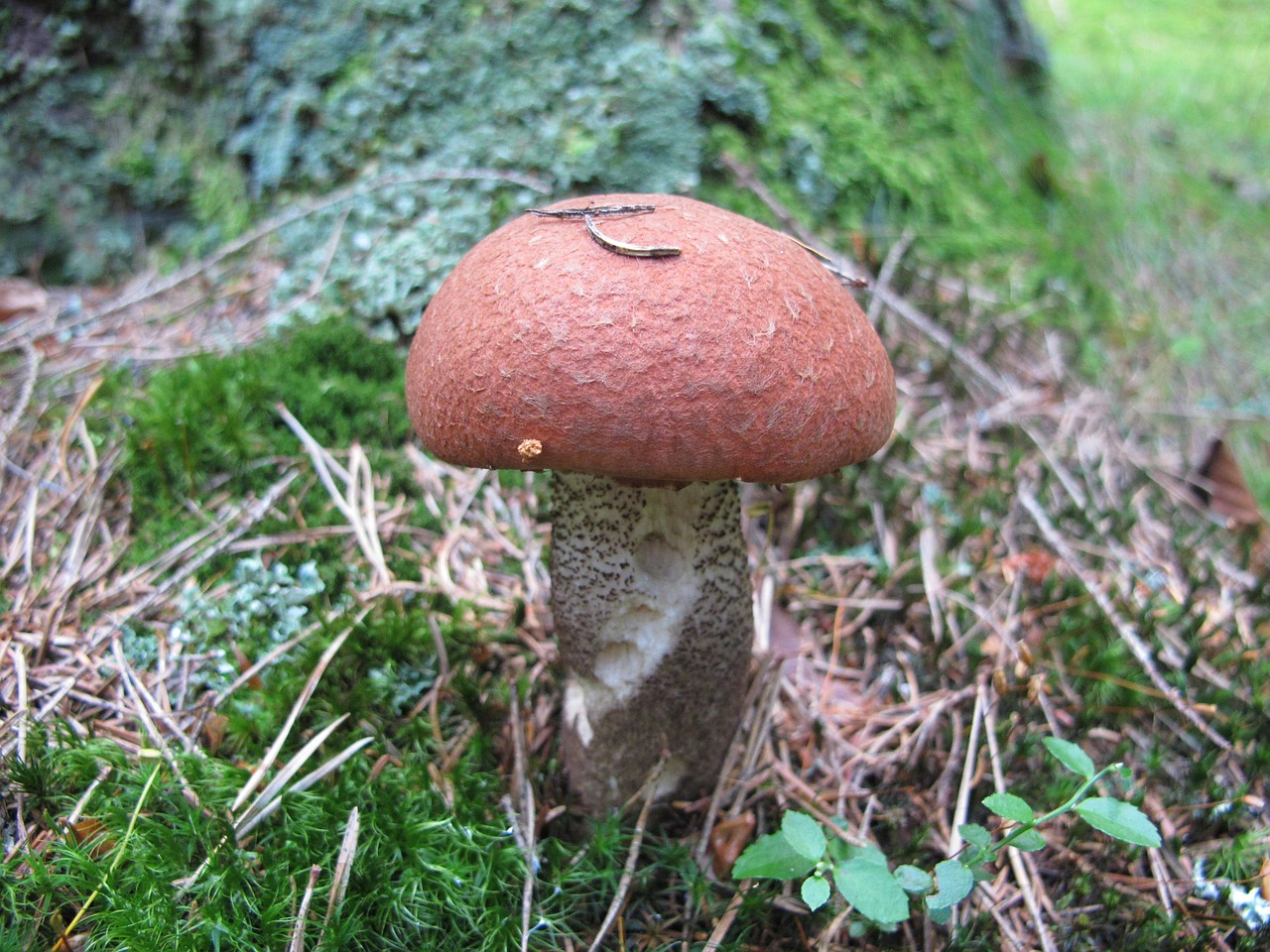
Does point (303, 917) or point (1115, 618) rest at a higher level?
point (303, 917)

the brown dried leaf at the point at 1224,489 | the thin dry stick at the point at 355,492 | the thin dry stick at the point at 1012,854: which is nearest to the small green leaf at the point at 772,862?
the thin dry stick at the point at 1012,854

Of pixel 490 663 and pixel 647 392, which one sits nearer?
pixel 647 392

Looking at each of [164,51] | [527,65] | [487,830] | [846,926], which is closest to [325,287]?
[527,65]

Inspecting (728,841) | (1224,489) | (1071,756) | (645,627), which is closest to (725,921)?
(728,841)

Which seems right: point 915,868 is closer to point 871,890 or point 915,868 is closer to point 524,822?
point 871,890

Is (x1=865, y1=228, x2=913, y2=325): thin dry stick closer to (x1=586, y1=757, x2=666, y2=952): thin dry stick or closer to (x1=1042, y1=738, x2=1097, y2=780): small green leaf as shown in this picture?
(x1=1042, y1=738, x2=1097, y2=780): small green leaf

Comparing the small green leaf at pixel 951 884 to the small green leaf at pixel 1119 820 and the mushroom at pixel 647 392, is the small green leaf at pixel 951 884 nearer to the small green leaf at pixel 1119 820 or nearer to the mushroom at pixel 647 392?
the small green leaf at pixel 1119 820
